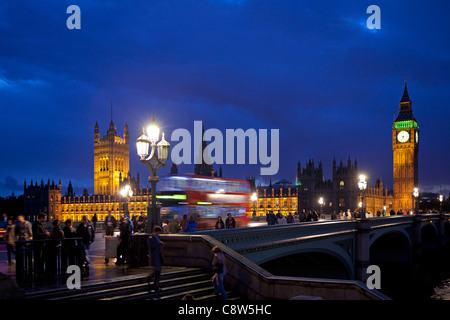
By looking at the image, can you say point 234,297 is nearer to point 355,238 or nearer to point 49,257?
point 49,257

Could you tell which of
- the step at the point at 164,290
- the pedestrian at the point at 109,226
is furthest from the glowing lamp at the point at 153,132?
the pedestrian at the point at 109,226

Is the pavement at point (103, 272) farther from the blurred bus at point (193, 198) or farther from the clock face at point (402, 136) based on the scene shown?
the clock face at point (402, 136)

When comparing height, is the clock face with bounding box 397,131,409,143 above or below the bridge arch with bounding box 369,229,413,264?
above

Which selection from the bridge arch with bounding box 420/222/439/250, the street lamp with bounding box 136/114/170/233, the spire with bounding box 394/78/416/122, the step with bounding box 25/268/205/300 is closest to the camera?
the step with bounding box 25/268/205/300

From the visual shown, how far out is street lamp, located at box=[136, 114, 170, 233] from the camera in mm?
15398

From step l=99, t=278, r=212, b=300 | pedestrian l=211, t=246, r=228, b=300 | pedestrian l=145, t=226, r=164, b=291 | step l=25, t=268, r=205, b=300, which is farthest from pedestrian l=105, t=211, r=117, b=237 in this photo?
pedestrian l=211, t=246, r=228, b=300

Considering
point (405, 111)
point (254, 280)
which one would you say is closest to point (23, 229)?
point (254, 280)

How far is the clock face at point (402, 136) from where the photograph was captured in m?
142

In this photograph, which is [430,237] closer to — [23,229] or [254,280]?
[254,280]

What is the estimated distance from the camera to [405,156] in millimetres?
141750

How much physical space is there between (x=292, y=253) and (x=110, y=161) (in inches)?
6260

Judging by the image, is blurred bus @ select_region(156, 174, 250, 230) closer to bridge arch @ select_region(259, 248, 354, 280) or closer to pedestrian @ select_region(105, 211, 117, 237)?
pedestrian @ select_region(105, 211, 117, 237)

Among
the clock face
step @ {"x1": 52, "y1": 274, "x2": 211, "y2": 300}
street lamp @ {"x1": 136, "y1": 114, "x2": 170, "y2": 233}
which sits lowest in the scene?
step @ {"x1": 52, "y1": 274, "x2": 211, "y2": 300}

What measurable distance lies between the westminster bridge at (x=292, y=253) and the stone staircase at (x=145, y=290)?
27.3 inches
